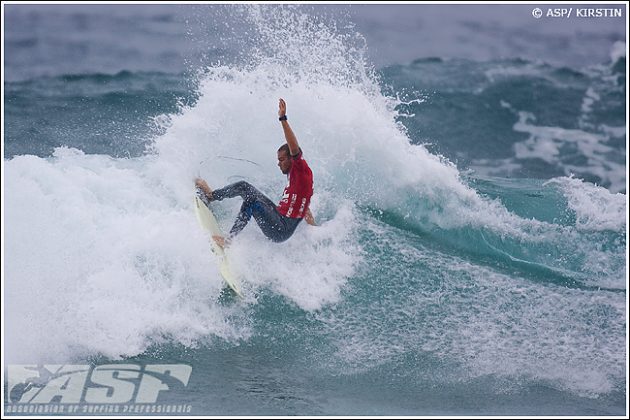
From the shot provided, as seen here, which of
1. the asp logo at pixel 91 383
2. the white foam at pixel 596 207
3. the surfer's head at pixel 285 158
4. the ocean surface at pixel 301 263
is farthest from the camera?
the white foam at pixel 596 207

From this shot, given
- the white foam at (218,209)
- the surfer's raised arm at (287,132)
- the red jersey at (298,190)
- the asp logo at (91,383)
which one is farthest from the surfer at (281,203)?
the asp logo at (91,383)

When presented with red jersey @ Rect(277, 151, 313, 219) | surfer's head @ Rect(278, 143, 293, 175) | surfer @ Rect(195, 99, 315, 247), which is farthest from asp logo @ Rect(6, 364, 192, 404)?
surfer's head @ Rect(278, 143, 293, 175)

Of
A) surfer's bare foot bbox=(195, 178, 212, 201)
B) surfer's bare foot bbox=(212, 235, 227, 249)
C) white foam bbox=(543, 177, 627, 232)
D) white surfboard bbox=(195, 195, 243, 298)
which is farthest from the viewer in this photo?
white foam bbox=(543, 177, 627, 232)

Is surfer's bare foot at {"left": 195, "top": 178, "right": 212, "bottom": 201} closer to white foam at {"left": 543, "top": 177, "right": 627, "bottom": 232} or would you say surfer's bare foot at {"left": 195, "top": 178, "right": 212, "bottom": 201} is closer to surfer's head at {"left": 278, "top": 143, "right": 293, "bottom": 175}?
surfer's head at {"left": 278, "top": 143, "right": 293, "bottom": 175}

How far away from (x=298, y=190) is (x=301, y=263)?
0.83 m

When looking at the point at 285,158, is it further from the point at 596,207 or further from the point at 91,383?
the point at 596,207

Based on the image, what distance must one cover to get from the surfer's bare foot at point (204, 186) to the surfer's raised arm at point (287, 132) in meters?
1.21

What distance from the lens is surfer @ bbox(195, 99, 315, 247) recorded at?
8266 mm

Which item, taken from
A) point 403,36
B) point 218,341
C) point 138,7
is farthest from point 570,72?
point 218,341

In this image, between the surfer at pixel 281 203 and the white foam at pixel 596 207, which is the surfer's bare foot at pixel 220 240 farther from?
the white foam at pixel 596 207

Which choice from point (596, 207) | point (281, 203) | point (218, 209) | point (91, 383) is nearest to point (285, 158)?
point (281, 203)

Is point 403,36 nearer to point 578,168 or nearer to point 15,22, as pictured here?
point 578,168

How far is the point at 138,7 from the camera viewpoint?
2095 centimetres

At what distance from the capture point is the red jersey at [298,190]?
8250 mm
